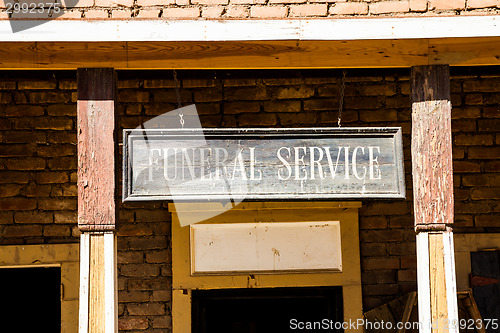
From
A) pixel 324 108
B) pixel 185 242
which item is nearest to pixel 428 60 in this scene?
pixel 324 108

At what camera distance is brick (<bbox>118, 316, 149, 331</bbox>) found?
17.7 ft

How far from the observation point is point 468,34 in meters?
4.06

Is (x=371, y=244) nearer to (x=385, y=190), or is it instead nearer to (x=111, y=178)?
(x=385, y=190)

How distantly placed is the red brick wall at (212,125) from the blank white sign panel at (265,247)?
0.26 meters

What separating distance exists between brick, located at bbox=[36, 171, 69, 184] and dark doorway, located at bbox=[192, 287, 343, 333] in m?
1.50

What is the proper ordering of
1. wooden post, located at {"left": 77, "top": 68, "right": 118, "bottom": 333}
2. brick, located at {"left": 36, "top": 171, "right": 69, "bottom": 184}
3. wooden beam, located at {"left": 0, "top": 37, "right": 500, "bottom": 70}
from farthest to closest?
brick, located at {"left": 36, "top": 171, "right": 69, "bottom": 184} < wooden beam, located at {"left": 0, "top": 37, "right": 500, "bottom": 70} < wooden post, located at {"left": 77, "top": 68, "right": 118, "bottom": 333}

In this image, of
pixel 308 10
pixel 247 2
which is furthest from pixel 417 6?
pixel 247 2

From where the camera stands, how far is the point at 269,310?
563 cm

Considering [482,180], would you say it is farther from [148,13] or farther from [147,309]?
[148,13]

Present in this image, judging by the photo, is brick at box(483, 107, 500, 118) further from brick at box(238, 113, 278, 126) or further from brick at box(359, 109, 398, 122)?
brick at box(238, 113, 278, 126)

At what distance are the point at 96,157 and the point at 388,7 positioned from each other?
81.1 inches

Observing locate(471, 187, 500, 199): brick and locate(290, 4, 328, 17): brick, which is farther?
locate(471, 187, 500, 199): brick

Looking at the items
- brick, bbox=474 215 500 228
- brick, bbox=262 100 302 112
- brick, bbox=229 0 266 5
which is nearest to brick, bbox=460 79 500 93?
brick, bbox=474 215 500 228

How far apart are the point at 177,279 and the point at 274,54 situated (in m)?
2.14
